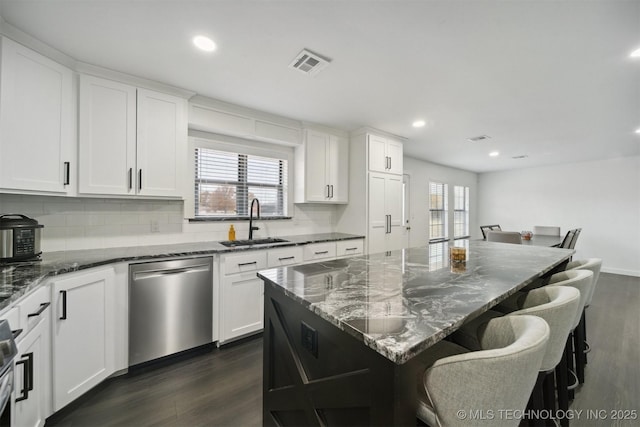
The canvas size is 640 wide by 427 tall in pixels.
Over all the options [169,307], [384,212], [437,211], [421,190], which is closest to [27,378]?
[169,307]

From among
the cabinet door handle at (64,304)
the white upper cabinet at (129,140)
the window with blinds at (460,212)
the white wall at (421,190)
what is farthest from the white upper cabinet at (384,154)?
the window with blinds at (460,212)

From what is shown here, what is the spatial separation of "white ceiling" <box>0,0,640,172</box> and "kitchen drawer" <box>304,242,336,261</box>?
1657mm

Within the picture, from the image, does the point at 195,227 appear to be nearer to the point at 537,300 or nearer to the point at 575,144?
the point at 537,300

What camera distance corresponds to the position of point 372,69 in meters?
2.16

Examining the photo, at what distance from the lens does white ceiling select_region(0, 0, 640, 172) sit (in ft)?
5.04

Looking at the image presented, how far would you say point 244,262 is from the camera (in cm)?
249

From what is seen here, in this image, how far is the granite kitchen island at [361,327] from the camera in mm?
747

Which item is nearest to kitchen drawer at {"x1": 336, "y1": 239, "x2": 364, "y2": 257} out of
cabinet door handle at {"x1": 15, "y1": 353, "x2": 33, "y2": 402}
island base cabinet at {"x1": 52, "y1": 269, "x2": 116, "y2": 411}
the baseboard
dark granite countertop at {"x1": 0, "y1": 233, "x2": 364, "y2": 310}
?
dark granite countertop at {"x1": 0, "y1": 233, "x2": 364, "y2": 310}

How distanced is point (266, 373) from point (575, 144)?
612 cm

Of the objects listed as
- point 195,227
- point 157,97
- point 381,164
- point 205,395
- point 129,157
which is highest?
point 157,97

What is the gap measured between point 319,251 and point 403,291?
199cm

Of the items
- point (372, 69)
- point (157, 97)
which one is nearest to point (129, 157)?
point (157, 97)

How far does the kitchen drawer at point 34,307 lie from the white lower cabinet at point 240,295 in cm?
113

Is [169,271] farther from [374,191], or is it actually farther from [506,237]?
[506,237]
